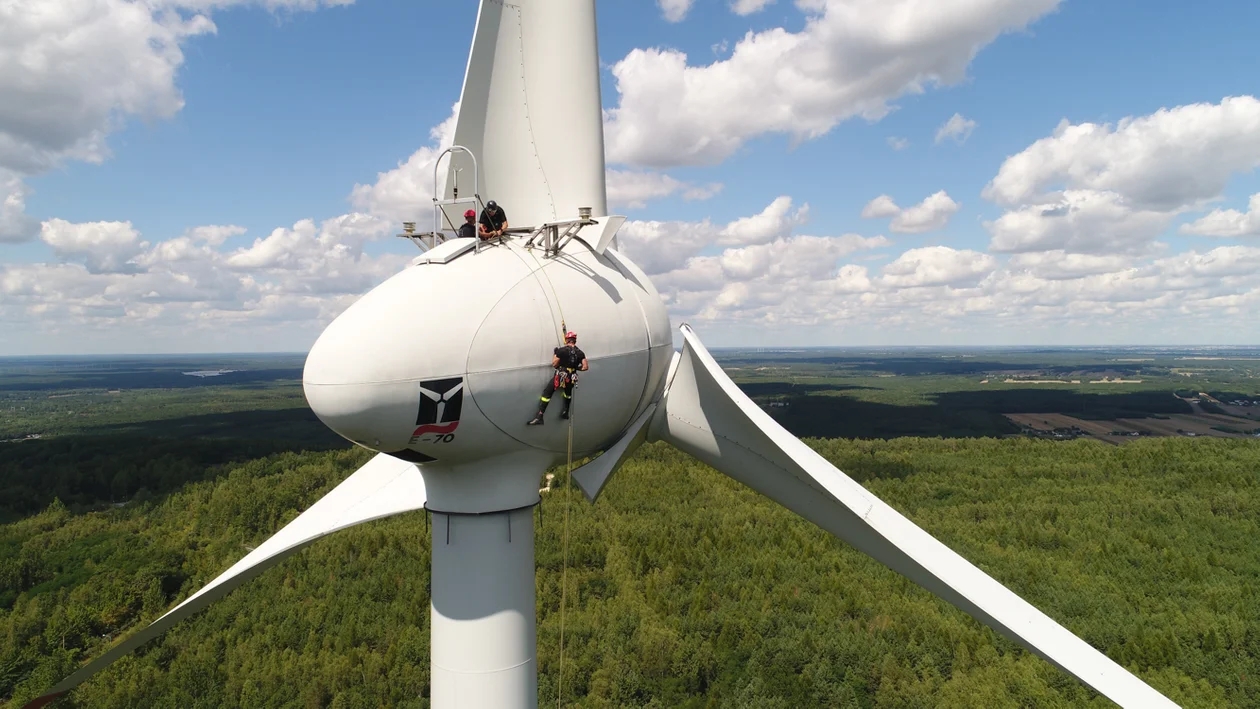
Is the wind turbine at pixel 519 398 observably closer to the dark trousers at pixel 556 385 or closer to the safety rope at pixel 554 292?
the safety rope at pixel 554 292

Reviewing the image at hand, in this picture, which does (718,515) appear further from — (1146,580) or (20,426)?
(20,426)

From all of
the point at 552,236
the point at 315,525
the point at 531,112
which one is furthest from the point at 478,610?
the point at 531,112

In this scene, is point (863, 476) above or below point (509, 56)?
below

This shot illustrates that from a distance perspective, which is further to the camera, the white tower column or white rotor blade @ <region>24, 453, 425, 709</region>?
white rotor blade @ <region>24, 453, 425, 709</region>

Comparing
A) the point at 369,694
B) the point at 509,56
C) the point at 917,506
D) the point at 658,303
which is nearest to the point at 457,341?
the point at 658,303

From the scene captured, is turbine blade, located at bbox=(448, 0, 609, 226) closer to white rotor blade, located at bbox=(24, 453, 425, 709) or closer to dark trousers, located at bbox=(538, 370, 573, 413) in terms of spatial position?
dark trousers, located at bbox=(538, 370, 573, 413)

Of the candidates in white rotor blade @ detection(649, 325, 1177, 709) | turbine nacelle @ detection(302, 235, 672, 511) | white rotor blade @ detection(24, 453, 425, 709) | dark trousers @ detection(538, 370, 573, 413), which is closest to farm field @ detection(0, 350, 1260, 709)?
white rotor blade @ detection(24, 453, 425, 709)
